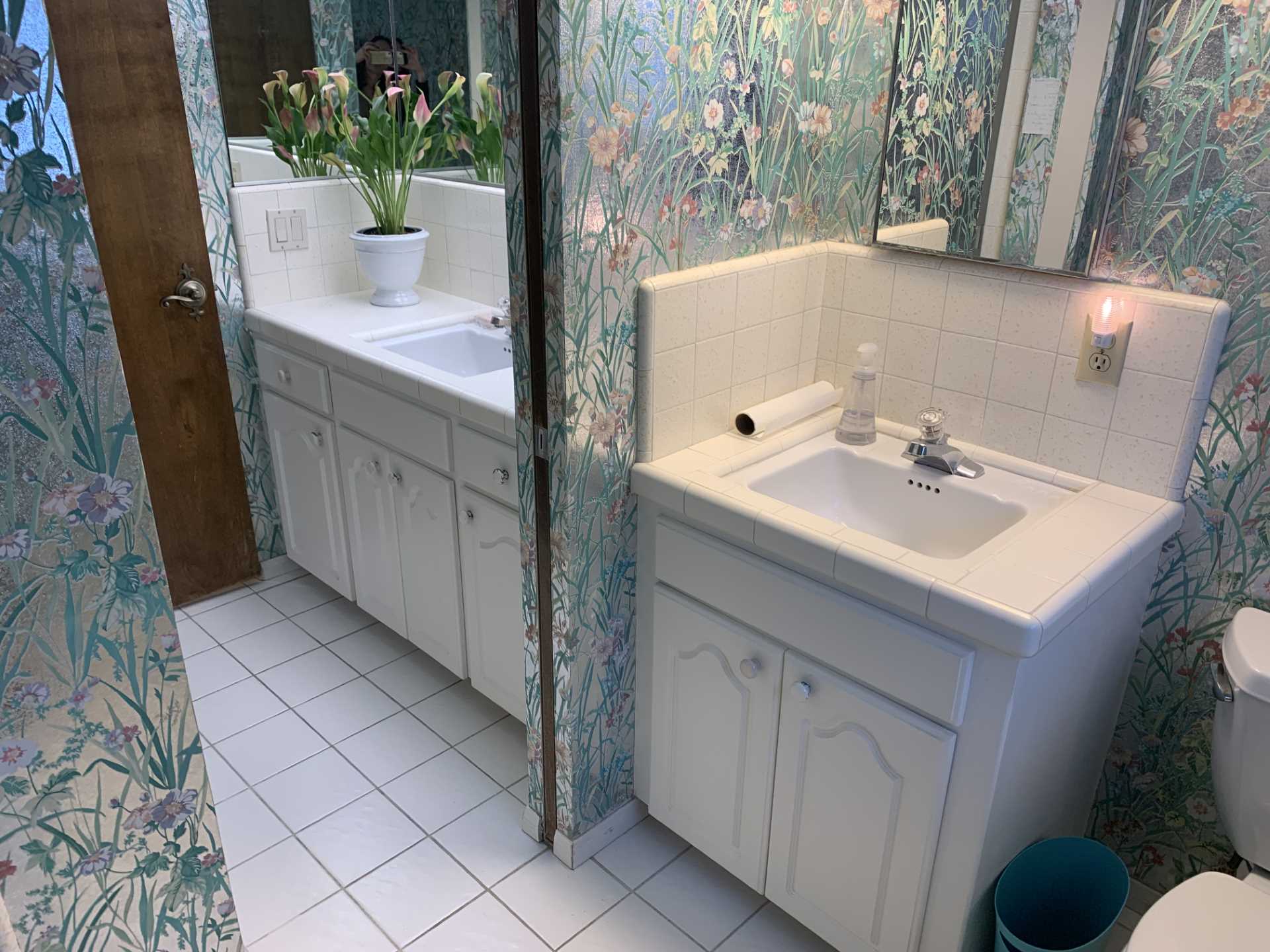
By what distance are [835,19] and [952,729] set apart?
1232 millimetres

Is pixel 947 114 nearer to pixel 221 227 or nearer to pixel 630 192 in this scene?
pixel 630 192

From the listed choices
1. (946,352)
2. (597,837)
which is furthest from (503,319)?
(597,837)

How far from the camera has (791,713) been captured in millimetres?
1582

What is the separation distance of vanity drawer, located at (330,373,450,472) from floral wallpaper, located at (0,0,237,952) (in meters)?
1.17

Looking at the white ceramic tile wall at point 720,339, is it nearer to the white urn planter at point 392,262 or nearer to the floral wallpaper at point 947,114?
the floral wallpaper at point 947,114

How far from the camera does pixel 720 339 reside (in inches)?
68.5

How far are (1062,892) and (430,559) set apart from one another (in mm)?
1498

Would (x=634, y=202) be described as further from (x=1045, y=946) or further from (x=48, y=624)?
(x=1045, y=946)

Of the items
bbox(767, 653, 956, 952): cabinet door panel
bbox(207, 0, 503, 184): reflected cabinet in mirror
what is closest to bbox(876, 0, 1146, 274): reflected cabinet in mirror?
bbox(767, 653, 956, 952): cabinet door panel

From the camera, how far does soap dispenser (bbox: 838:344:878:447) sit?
1798 mm

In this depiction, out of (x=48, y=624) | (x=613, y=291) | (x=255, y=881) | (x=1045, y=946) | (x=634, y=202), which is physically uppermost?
(x=634, y=202)

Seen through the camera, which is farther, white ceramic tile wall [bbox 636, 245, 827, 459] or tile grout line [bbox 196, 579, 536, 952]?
tile grout line [bbox 196, 579, 536, 952]

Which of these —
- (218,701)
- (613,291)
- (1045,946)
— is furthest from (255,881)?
(1045,946)

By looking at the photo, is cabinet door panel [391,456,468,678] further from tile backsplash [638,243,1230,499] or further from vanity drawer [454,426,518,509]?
tile backsplash [638,243,1230,499]
